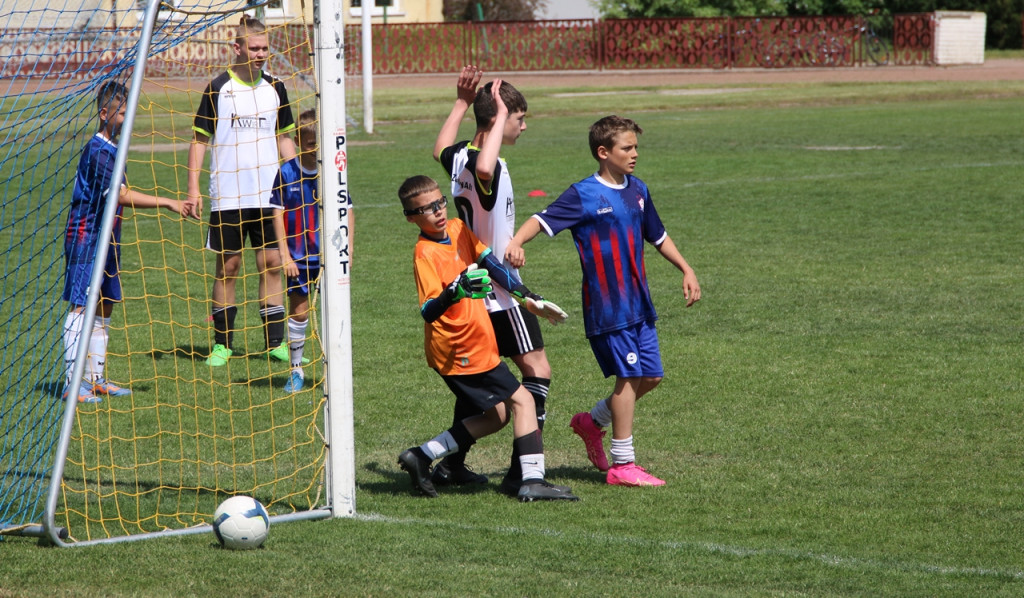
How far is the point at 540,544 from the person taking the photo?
4609 millimetres

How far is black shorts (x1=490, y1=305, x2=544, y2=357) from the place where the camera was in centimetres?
540

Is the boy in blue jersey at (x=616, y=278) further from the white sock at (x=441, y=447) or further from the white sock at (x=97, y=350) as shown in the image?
the white sock at (x=97, y=350)

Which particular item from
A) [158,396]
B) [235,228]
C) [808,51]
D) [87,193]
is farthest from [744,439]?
[808,51]

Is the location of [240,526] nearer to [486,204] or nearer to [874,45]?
[486,204]

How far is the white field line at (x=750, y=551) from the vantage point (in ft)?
14.1

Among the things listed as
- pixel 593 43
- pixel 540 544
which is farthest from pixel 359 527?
pixel 593 43

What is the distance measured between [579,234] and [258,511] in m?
1.93

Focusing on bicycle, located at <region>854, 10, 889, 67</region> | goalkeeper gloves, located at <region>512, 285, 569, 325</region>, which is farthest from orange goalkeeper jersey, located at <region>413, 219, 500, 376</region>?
bicycle, located at <region>854, 10, 889, 67</region>

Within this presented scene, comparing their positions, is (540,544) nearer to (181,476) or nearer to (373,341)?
(181,476)

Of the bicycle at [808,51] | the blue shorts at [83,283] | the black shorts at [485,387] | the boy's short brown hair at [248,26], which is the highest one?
the bicycle at [808,51]

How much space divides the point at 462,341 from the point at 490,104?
111cm

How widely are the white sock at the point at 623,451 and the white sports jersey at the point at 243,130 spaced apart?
3.09m

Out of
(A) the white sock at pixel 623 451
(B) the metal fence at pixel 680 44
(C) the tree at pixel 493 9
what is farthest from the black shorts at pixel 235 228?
(C) the tree at pixel 493 9

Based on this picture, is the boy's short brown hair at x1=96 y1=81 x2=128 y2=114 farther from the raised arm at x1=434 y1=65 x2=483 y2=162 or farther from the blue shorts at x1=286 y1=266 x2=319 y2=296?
the raised arm at x1=434 y1=65 x2=483 y2=162
